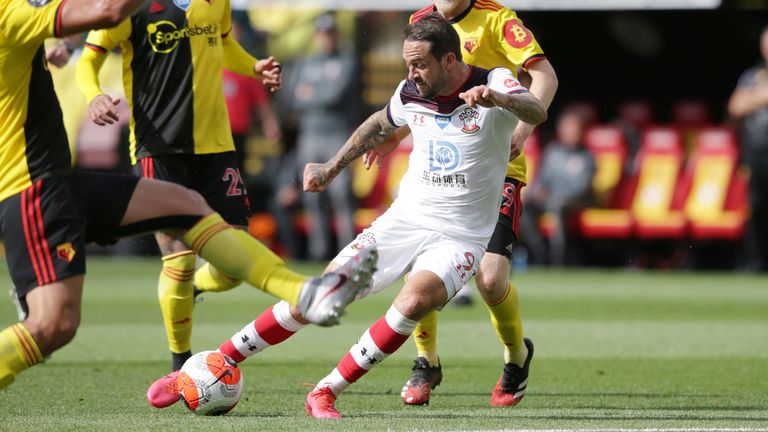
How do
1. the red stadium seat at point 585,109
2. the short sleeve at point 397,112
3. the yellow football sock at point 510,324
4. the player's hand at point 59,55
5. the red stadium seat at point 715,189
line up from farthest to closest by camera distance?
1. the red stadium seat at point 585,109
2. the red stadium seat at point 715,189
3. the player's hand at point 59,55
4. the yellow football sock at point 510,324
5. the short sleeve at point 397,112

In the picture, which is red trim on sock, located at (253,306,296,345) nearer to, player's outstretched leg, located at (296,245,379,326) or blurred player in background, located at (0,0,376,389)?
blurred player in background, located at (0,0,376,389)

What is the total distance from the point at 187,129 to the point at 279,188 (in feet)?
40.9

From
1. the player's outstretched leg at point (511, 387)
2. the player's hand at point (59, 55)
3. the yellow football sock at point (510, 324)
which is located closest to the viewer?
the player's outstretched leg at point (511, 387)

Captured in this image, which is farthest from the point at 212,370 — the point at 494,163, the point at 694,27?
the point at 694,27

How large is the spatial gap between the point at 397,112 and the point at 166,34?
Answer: 1751 millimetres

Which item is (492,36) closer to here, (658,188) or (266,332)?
(266,332)

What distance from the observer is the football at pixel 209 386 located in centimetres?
655

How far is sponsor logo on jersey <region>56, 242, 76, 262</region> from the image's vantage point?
17.8 ft

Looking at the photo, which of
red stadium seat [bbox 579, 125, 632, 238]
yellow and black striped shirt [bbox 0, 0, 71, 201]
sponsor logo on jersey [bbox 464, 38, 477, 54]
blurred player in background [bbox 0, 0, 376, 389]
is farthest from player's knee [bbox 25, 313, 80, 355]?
red stadium seat [bbox 579, 125, 632, 238]

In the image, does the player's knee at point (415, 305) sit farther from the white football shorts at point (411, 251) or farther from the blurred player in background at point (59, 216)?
the blurred player in background at point (59, 216)

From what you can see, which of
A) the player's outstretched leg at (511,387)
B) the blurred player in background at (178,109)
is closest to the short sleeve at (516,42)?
the blurred player in background at (178,109)

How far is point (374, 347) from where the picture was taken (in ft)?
21.2

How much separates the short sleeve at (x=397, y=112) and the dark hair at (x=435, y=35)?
439mm

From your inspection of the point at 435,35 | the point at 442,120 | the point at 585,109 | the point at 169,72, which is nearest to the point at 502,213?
the point at 442,120
